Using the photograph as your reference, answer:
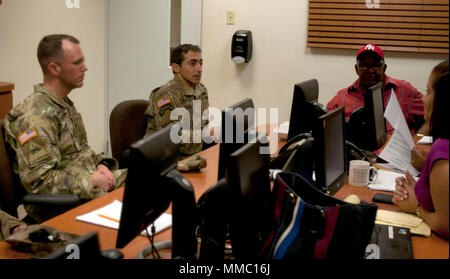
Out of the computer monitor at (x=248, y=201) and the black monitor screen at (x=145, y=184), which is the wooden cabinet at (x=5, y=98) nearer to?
the black monitor screen at (x=145, y=184)

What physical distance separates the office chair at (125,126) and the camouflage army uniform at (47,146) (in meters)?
0.47

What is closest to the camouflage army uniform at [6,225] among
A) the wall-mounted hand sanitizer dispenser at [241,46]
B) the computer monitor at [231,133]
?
the computer monitor at [231,133]

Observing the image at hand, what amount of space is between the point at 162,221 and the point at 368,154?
154 cm

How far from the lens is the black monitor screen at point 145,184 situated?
1.39 metres

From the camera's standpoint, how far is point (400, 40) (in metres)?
4.58

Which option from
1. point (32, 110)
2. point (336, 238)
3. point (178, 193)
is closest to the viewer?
point (336, 238)

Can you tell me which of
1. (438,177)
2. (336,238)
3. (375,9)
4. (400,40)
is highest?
(375,9)

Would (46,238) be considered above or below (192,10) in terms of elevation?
below

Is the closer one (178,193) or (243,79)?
Answer: (178,193)

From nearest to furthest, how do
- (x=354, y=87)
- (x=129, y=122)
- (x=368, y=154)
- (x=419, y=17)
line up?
(x=368, y=154)
(x=129, y=122)
(x=354, y=87)
(x=419, y=17)

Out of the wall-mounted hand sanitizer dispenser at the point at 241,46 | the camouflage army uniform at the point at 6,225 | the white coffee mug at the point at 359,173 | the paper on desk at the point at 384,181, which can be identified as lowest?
the camouflage army uniform at the point at 6,225

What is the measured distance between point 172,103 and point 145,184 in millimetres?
1904

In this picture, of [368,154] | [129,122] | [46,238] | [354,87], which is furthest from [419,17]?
[46,238]

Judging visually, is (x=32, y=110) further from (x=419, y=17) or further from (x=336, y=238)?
(x=419, y=17)
